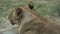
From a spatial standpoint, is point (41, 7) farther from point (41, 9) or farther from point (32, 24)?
point (32, 24)

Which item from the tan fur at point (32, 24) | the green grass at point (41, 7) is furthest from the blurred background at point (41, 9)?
the tan fur at point (32, 24)

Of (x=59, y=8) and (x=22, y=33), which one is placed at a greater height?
(x=22, y=33)

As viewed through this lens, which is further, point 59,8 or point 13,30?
point 59,8

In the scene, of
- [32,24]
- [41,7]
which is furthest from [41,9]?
[32,24]

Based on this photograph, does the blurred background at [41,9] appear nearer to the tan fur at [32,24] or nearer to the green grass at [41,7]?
the green grass at [41,7]

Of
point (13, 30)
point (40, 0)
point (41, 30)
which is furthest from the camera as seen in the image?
point (40, 0)

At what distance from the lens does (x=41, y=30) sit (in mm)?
3615

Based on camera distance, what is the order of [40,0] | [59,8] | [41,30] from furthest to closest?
[40,0] < [59,8] < [41,30]

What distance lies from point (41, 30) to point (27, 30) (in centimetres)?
20

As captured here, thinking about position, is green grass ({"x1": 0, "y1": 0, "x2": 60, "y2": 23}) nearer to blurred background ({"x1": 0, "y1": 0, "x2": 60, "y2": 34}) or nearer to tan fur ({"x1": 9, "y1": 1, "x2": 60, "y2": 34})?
blurred background ({"x1": 0, "y1": 0, "x2": 60, "y2": 34})

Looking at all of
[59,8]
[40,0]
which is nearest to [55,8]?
[59,8]

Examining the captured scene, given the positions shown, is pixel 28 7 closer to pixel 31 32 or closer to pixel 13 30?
pixel 31 32

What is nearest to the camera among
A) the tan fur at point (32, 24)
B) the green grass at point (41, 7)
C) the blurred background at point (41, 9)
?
the tan fur at point (32, 24)

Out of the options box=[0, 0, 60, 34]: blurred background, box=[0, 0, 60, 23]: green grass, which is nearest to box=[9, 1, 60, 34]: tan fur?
box=[0, 0, 60, 34]: blurred background
